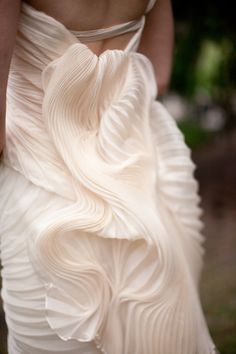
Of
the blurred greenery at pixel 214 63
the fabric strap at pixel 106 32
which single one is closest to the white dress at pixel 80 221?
the fabric strap at pixel 106 32

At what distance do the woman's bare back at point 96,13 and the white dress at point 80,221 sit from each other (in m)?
0.03

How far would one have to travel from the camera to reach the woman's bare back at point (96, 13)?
7.49ft

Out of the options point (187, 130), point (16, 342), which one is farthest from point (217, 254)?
point (187, 130)

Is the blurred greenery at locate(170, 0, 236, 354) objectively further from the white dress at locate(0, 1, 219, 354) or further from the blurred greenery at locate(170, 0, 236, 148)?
the white dress at locate(0, 1, 219, 354)

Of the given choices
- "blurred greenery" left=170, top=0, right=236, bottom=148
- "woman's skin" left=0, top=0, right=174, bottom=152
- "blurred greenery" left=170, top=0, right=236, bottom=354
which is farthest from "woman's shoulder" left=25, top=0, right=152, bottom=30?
"blurred greenery" left=170, top=0, right=236, bottom=148

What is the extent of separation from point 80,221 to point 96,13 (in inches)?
26.2

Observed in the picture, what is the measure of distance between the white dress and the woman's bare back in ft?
0.09

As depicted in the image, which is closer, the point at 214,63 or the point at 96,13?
the point at 96,13

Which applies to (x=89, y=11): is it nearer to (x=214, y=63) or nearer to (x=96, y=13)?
(x=96, y=13)

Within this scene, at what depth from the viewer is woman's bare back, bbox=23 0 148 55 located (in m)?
2.28

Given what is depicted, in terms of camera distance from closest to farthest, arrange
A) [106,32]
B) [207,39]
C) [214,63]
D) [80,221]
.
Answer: [80,221] → [106,32] → [207,39] → [214,63]

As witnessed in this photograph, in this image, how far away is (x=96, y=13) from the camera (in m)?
2.35

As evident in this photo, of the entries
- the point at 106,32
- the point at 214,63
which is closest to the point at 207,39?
the point at 106,32

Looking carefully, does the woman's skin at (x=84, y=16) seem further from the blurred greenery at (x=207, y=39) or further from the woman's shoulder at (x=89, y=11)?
the blurred greenery at (x=207, y=39)
